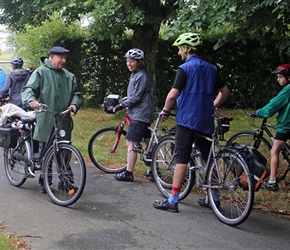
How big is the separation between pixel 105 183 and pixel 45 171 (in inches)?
46.1

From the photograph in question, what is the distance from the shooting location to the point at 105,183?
6.98 m

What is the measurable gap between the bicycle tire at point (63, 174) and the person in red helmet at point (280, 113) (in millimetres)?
2423

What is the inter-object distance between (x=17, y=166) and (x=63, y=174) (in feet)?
3.44

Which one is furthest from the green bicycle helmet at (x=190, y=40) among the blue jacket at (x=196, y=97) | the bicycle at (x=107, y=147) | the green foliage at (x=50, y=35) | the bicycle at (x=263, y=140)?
the green foliage at (x=50, y=35)

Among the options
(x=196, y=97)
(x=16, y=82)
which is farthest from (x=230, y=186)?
(x=16, y=82)

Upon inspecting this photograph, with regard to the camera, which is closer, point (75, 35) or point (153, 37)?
point (153, 37)

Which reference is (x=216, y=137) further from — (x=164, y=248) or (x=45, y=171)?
(x=45, y=171)

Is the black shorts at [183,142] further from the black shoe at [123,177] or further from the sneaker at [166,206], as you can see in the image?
the black shoe at [123,177]

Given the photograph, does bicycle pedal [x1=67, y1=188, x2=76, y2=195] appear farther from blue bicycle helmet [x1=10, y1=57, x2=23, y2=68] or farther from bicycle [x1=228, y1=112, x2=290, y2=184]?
blue bicycle helmet [x1=10, y1=57, x2=23, y2=68]

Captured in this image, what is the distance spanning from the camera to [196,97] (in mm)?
5367

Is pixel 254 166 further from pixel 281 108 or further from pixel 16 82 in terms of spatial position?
pixel 16 82

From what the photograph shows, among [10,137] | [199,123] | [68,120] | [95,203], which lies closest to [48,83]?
[68,120]

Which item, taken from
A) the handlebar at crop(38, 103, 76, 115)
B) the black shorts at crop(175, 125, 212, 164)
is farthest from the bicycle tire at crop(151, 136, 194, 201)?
the handlebar at crop(38, 103, 76, 115)

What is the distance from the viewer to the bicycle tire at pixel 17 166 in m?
6.48
